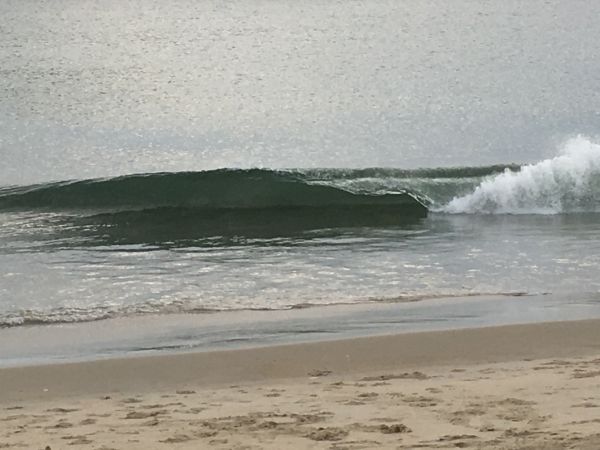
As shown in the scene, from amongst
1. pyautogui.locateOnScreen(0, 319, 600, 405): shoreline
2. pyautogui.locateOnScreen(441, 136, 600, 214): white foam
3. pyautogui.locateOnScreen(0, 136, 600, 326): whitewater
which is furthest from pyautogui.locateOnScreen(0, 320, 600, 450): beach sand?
pyautogui.locateOnScreen(441, 136, 600, 214): white foam

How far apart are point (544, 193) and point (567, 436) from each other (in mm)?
11904

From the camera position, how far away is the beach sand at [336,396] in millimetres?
6391

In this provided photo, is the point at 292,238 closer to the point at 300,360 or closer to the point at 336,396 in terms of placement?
the point at 300,360

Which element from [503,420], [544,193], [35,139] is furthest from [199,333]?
[35,139]

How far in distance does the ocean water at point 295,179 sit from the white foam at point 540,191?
37 mm

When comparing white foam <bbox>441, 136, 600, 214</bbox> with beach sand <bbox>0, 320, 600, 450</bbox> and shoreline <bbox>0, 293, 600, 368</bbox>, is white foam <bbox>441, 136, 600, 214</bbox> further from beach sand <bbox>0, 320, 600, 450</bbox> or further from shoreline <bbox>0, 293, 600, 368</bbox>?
beach sand <bbox>0, 320, 600, 450</bbox>

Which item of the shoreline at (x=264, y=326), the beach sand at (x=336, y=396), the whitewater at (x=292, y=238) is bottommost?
the beach sand at (x=336, y=396)

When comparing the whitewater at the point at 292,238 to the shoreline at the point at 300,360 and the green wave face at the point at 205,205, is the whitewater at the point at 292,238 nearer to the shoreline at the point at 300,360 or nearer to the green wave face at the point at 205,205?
the green wave face at the point at 205,205

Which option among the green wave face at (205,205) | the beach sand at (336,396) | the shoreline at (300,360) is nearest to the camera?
the beach sand at (336,396)

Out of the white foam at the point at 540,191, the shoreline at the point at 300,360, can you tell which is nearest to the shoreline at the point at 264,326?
the shoreline at the point at 300,360

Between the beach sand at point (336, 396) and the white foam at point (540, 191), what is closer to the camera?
the beach sand at point (336, 396)

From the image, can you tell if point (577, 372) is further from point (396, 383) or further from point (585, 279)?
point (585, 279)

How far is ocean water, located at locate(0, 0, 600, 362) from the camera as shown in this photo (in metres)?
11.8

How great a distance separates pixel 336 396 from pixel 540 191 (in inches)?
434
